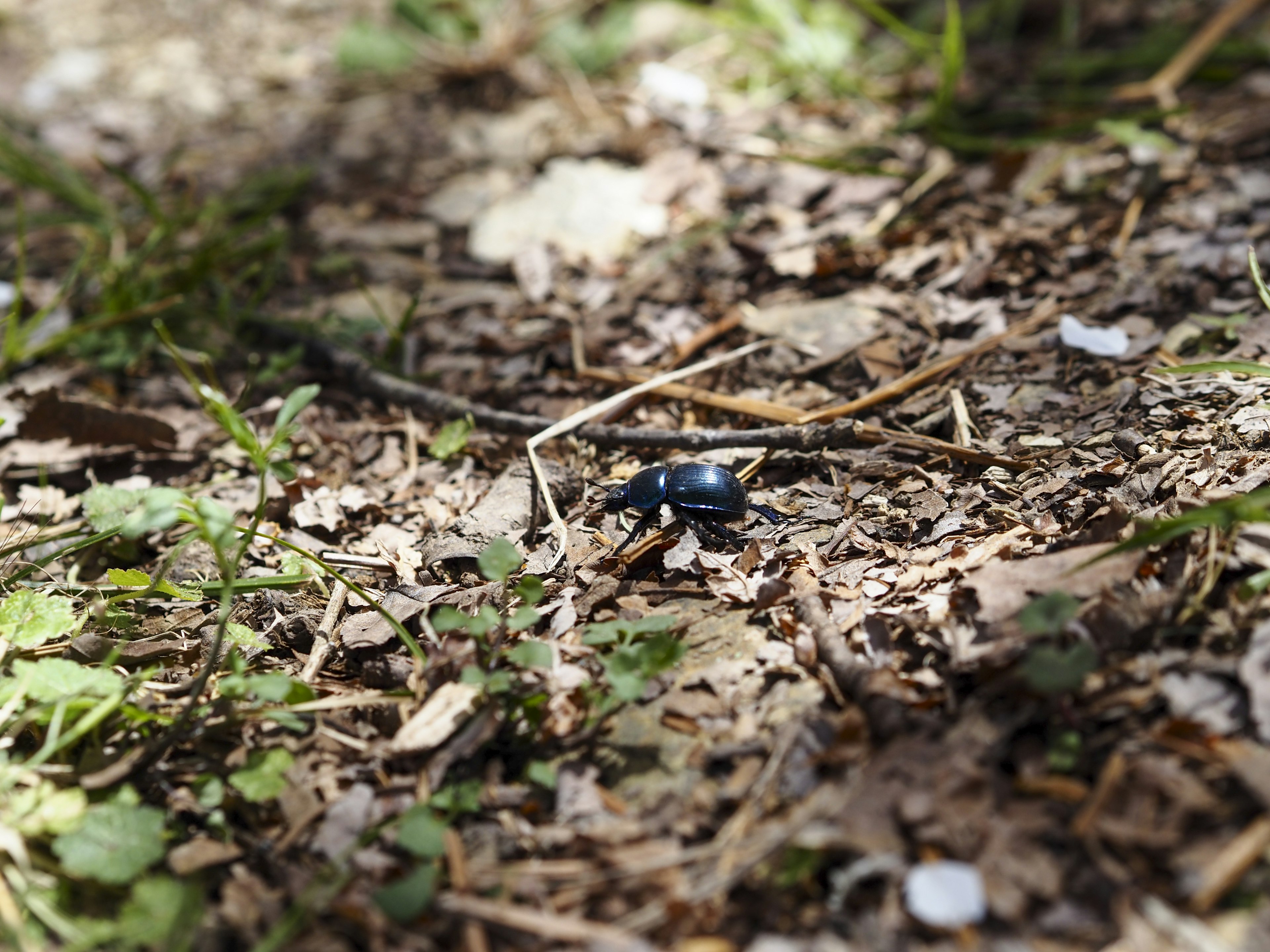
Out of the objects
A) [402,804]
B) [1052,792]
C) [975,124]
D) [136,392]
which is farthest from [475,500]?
[975,124]

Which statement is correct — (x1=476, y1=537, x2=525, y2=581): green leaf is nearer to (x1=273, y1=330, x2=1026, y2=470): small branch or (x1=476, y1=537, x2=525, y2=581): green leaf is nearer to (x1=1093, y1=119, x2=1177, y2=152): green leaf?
(x1=273, y1=330, x2=1026, y2=470): small branch

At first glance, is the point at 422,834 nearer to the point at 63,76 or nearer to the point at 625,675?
the point at 625,675

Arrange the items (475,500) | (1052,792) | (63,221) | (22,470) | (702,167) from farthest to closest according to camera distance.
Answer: (702,167) < (63,221) < (22,470) < (475,500) < (1052,792)

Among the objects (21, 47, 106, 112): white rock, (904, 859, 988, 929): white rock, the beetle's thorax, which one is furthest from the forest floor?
(21, 47, 106, 112): white rock

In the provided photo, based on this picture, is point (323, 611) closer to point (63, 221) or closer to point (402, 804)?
point (402, 804)

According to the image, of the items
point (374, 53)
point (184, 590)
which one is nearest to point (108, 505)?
point (184, 590)
